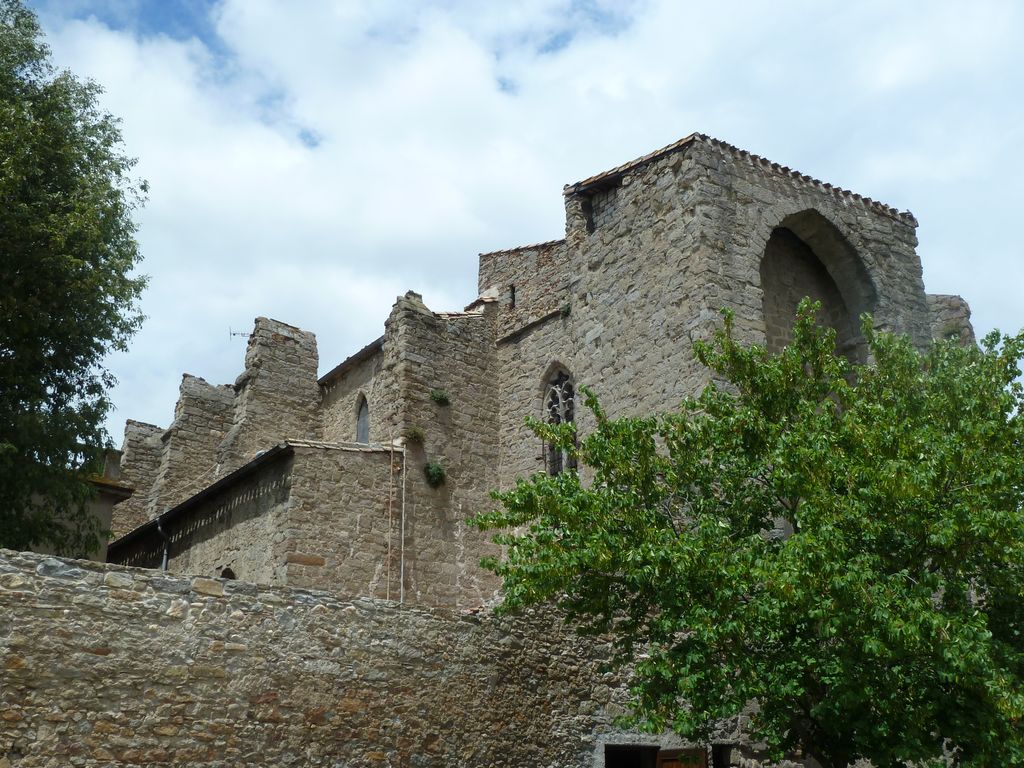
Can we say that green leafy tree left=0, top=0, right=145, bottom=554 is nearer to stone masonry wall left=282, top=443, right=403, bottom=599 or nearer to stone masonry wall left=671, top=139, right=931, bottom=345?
stone masonry wall left=282, top=443, right=403, bottom=599

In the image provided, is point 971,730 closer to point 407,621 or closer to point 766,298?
point 407,621

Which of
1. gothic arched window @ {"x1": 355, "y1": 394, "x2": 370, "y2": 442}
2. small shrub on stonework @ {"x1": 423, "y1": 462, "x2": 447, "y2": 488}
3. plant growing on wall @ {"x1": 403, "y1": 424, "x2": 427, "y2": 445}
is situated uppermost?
gothic arched window @ {"x1": 355, "y1": 394, "x2": 370, "y2": 442}

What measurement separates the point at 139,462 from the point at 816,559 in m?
20.1

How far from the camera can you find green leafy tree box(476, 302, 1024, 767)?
28.2 feet

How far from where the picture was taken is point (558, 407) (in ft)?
62.0

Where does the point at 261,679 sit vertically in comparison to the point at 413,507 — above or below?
below

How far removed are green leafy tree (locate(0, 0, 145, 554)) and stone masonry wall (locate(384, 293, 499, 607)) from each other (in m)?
4.82

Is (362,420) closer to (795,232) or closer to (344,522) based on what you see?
(344,522)

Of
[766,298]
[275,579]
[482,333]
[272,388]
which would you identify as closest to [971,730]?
[766,298]

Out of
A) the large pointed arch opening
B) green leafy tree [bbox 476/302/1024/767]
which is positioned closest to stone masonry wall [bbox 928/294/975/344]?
the large pointed arch opening

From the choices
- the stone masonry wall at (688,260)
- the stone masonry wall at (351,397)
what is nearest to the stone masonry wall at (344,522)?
the stone masonry wall at (351,397)

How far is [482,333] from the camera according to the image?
2014 cm

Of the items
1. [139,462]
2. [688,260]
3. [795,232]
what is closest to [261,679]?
[688,260]

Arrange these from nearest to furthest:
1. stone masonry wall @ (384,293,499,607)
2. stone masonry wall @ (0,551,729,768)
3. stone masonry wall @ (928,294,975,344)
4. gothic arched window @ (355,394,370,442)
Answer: stone masonry wall @ (0,551,729,768), stone masonry wall @ (384,293,499,607), stone masonry wall @ (928,294,975,344), gothic arched window @ (355,394,370,442)
